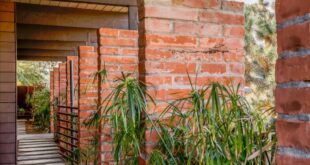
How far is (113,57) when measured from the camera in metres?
2.50

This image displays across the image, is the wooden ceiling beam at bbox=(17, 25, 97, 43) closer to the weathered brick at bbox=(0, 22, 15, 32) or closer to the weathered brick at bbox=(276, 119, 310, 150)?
the weathered brick at bbox=(0, 22, 15, 32)

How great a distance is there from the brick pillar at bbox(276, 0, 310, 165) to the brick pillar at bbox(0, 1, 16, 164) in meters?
3.51

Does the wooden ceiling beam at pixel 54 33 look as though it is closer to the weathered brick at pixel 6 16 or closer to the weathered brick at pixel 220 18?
the weathered brick at pixel 6 16

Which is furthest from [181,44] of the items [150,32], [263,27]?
[263,27]

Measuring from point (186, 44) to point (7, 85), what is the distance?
2.69m

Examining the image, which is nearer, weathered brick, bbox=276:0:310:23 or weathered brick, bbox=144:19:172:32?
weathered brick, bbox=276:0:310:23

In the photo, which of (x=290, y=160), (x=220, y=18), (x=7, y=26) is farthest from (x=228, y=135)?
(x=7, y=26)

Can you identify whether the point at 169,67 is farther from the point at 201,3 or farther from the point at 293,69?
the point at 293,69

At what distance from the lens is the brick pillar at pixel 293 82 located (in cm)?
61

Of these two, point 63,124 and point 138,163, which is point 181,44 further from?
point 63,124

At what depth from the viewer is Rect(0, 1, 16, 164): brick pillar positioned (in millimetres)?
3590

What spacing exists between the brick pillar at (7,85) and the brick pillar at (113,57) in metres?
1.68

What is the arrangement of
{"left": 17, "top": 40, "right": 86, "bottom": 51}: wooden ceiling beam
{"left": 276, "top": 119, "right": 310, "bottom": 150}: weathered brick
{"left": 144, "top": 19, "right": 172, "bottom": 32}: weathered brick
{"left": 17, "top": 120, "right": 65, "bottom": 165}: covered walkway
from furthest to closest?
{"left": 17, "top": 40, "right": 86, "bottom": 51}: wooden ceiling beam → {"left": 17, "top": 120, "right": 65, "bottom": 165}: covered walkway → {"left": 144, "top": 19, "right": 172, "bottom": 32}: weathered brick → {"left": 276, "top": 119, "right": 310, "bottom": 150}: weathered brick

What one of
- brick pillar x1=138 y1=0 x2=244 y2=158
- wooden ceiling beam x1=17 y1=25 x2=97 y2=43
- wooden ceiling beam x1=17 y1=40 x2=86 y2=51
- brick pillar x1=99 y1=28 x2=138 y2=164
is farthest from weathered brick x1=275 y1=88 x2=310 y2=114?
wooden ceiling beam x1=17 y1=40 x2=86 y2=51
